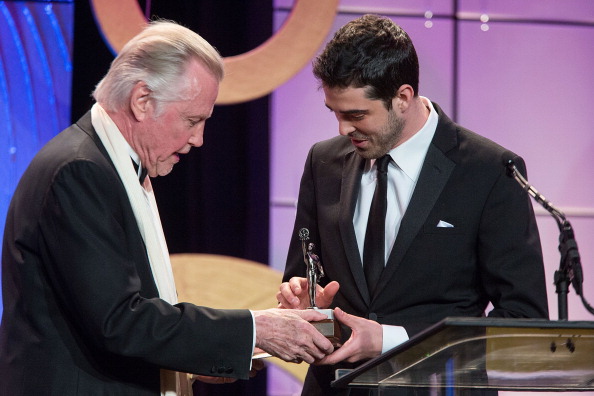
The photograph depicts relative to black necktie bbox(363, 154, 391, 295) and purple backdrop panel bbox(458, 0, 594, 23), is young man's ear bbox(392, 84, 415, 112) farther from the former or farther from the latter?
purple backdrop panel bbox(458, 0, 594, 23)

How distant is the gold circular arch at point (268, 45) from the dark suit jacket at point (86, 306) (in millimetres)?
2030

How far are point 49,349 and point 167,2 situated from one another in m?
2.49

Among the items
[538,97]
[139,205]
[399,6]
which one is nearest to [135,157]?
[139,205]

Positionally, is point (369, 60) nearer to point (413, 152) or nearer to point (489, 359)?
point (413, 152)

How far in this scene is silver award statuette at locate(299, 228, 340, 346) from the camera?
2254 millimetres

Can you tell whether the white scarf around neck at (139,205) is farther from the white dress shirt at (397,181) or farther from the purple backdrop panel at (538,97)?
the purple backdrop panel at (538,97)

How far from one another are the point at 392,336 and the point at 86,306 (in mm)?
815

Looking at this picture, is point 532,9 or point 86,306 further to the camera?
point 532,9

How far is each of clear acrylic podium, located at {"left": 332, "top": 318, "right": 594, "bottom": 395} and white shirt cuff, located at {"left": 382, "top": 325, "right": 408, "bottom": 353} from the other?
0.35 metres

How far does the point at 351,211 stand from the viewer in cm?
253

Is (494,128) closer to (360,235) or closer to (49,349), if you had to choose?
(360,235)

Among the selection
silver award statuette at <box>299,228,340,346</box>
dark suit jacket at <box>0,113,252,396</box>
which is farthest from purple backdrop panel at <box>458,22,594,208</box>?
dark suit jacket at <box>0,113,252,396</box>

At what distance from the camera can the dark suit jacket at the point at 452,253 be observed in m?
2.40

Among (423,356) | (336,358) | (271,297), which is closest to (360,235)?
(336,358)
